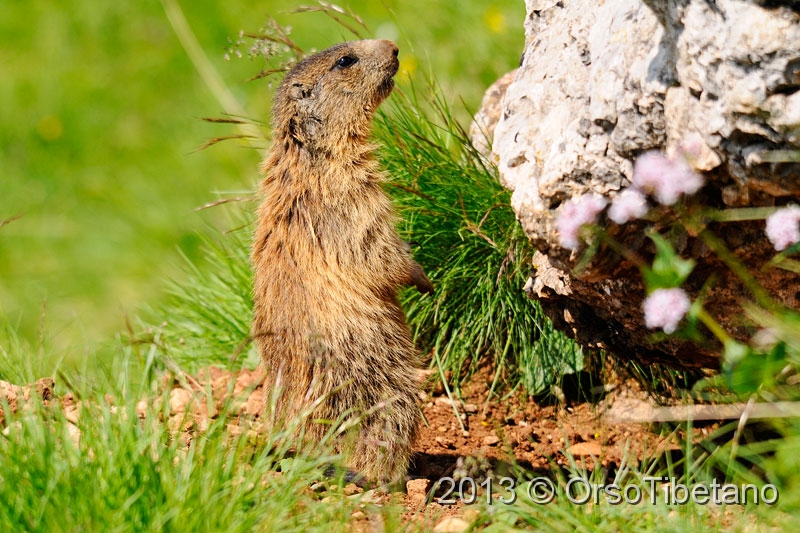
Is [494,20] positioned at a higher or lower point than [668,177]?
higher

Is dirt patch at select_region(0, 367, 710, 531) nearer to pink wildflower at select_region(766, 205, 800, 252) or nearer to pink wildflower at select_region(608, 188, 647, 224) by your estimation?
pink wildflower at select_region(608, 188, 647, 224)

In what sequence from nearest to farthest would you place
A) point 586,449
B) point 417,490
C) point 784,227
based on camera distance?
point 784,227, point 417,490, point 586,449

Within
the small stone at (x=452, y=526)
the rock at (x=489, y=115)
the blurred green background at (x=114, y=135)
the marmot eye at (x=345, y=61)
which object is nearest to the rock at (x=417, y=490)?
the small stone at (x=452, y=526)

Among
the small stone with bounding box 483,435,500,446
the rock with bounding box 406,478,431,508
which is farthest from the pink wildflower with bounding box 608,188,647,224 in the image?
the small stone with bounding box 483,435,500,446

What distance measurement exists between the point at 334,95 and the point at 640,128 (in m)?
1.78

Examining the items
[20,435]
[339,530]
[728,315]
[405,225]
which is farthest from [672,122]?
[20,435]

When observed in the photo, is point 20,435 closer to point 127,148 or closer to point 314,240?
point 314,240

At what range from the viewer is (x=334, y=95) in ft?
14.5

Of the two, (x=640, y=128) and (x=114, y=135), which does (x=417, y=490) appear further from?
(x=114, y=135)

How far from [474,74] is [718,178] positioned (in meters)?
3.82

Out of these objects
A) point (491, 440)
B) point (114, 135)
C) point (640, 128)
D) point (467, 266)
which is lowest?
point (491, 440)

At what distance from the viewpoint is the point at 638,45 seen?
3.03 metres

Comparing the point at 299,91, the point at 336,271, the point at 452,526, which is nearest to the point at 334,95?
the point at 299,91

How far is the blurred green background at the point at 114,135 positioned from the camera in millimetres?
7898
